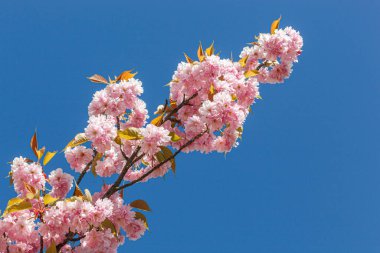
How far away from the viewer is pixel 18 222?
12.8 feet

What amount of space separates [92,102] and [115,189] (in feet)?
3.13

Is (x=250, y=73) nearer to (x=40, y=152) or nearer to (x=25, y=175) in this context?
(x=40, y=152)

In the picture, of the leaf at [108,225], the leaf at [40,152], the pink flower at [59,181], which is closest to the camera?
the leaf at [108,225]

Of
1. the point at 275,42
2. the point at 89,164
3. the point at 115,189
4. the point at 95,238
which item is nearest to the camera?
the point at 95,238

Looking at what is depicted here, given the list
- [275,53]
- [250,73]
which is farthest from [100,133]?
[275,53]

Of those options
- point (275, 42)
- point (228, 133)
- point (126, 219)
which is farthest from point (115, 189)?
point (275, 42)

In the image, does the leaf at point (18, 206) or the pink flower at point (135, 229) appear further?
the pink flower at point (135, 229)

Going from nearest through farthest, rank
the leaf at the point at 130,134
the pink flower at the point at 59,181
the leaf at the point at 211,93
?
the leaf at the point at 130,134 → the pink flower at the point at 59,181 → the leaf at the point at 211,93

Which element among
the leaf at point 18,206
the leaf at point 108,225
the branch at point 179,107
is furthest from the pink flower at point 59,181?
the branch at point 179,107

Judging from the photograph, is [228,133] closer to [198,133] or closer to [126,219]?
[198,133]

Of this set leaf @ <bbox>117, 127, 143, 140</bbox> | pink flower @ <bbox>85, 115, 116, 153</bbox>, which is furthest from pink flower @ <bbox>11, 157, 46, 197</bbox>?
leaf @ <bbox>117, 127, 143, 140</bbox>

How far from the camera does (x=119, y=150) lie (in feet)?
14.4

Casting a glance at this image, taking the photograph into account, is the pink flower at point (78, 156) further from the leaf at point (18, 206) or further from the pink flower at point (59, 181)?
the leaf at point (18, 206)

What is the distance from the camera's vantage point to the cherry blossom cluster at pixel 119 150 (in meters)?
3.75
